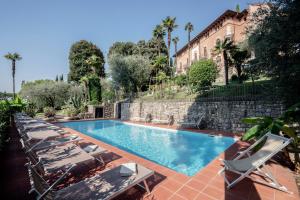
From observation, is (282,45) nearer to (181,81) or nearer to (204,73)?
(204,73)

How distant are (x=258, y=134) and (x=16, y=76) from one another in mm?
46290

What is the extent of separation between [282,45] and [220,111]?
248 inches

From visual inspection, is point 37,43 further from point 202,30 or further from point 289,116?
point 202,30

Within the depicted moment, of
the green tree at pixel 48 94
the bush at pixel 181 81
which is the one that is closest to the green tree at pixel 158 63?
the bush at pixel 181 81

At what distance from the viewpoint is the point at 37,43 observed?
14.0 m

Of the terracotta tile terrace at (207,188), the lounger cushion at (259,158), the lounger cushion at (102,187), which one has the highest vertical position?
the lounger cushion at (259,158)

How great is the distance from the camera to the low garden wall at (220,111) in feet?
31.4

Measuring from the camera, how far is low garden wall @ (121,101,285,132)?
31.4 feet

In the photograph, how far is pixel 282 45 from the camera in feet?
18.7

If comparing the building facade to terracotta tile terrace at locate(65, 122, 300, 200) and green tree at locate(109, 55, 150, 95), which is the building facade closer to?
green tree at locate(109, 55, 150, 95)

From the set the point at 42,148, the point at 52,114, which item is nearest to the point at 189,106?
the point at 42,148

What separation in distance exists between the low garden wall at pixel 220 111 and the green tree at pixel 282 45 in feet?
11.9

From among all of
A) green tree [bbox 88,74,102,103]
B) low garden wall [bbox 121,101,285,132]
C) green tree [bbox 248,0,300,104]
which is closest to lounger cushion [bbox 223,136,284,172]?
green tree [bbox 248,0,300,104]

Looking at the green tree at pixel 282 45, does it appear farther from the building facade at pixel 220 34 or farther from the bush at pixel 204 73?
the building facade at pixel 220 34
